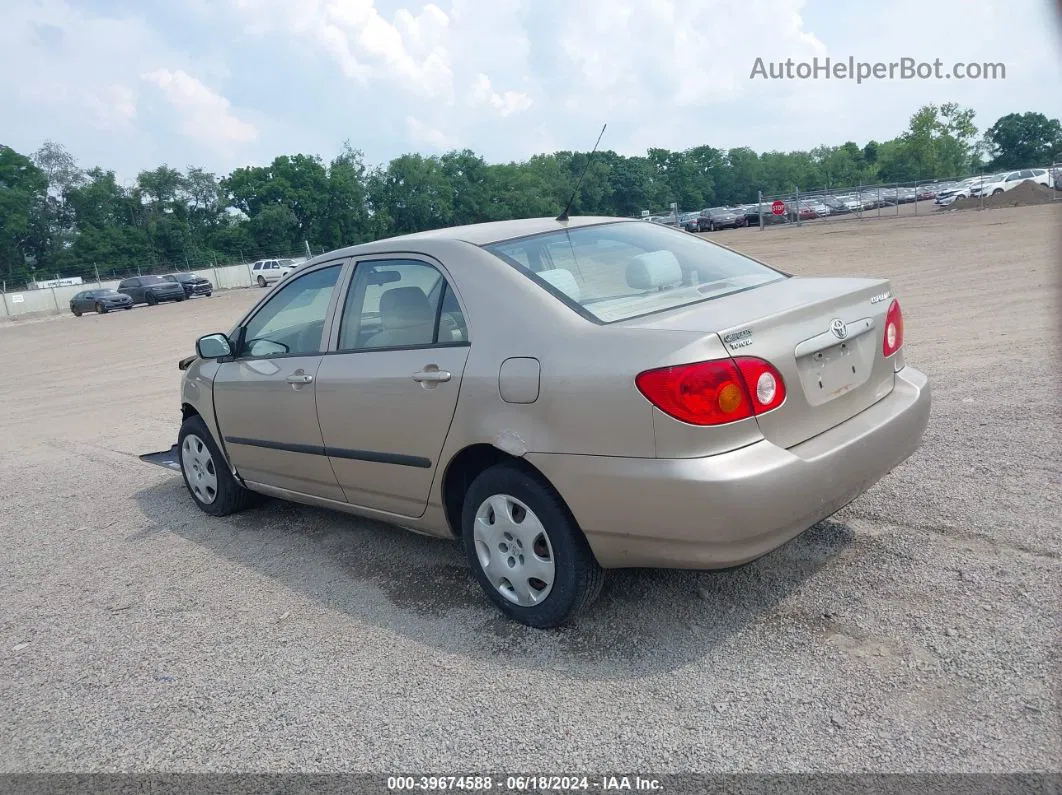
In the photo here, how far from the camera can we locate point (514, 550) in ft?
11.6

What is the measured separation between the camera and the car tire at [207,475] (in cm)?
546

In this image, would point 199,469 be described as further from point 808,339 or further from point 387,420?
point 808,339

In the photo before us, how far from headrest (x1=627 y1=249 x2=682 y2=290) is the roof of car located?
501 millimetres

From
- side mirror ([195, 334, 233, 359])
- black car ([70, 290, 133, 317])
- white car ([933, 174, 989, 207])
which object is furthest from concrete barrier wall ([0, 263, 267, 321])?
side mirror ([195, 334, 233, 359])

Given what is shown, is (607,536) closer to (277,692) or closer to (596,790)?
(596,790)

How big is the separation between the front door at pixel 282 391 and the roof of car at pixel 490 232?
264 millimetres

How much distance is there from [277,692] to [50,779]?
78 centimetres

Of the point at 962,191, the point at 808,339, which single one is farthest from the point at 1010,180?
the point at 808,339

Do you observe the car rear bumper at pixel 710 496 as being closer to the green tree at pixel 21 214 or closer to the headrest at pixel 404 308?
the headrest at pixel 404 308


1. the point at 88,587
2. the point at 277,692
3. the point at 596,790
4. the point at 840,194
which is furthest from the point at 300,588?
the point at 840,194

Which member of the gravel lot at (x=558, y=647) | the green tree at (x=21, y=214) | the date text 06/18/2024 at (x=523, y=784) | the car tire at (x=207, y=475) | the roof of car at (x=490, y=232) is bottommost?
the date text 06/18/2024 at (x=523, y=784)

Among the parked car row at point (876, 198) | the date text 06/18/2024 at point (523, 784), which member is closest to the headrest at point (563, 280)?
the date text 06/18/2024 at point (523, 784)

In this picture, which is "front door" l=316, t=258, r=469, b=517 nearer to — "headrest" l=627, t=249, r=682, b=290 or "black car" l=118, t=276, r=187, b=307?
"headrest" l=627, t=249, r=682, b=290

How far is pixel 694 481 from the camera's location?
289 centimetres
